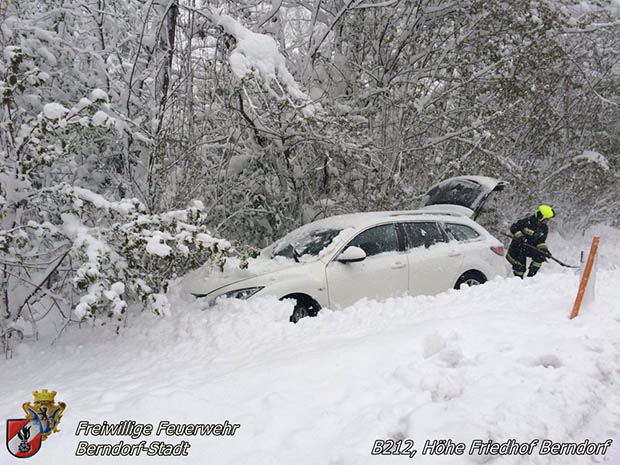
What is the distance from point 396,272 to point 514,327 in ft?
6.20

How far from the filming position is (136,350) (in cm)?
477

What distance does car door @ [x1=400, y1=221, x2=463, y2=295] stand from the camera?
5883mm

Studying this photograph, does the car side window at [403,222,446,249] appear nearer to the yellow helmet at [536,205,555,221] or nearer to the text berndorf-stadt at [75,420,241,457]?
the yellow helmet at [536,205,555,221]

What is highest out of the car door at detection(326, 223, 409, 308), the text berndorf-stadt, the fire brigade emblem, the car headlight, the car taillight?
the car taillight

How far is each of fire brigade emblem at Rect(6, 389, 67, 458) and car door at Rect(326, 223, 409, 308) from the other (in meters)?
3.02

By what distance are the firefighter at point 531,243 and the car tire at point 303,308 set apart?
438cm

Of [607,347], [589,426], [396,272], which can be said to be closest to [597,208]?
[396,272]

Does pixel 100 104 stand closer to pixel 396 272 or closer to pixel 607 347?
pixel 396 272

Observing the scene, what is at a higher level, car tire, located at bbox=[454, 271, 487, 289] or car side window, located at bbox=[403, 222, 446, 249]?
car side window, located at bbox=[403, 222, 446, 249]

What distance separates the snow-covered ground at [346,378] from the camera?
2.50 m

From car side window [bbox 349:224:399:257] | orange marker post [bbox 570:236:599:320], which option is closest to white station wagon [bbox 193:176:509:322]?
car side window [bbox 349:224:399:257]

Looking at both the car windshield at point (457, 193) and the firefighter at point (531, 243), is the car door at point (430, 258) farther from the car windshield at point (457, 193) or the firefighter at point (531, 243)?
the firefighter at point (531, 243)

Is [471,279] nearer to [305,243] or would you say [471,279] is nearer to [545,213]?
[545,213]

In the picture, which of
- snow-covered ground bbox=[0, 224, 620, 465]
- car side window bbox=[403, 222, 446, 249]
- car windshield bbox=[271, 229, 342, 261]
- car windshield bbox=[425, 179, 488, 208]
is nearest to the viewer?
snow-covered ground bbox=[0, 224, 620, 465]
